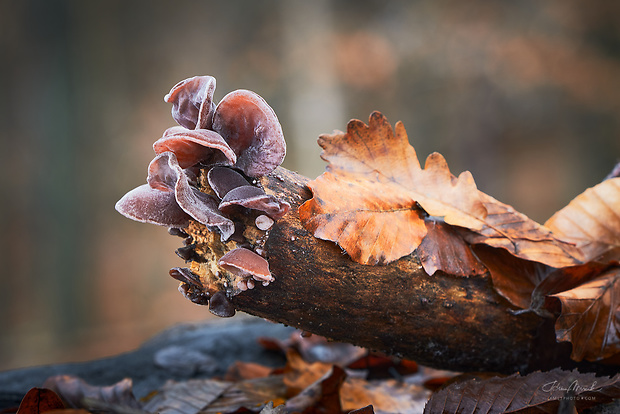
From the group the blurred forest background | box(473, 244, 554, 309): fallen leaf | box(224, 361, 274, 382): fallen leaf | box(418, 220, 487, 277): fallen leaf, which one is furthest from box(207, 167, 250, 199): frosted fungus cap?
the blurred forest background

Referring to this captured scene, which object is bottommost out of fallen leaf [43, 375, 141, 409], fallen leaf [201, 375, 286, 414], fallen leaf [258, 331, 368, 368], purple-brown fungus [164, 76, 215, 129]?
fallen leaf [258, 331, 368, 368]

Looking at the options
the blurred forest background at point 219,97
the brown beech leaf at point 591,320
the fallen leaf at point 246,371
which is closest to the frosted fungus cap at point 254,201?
the brown beech leaf at point 591,320

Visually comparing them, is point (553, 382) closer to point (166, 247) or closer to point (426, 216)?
point (426, 216)

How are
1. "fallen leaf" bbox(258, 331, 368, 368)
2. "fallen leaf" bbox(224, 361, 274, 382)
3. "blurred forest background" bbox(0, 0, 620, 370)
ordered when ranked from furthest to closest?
1. "blurred forest background" bbox(0, 0, 620, 370)
2. "fallen leaf" bbox(258, 331, 368, 368)
3. "fallen leaf" bbox(224, 361, 274, 382)

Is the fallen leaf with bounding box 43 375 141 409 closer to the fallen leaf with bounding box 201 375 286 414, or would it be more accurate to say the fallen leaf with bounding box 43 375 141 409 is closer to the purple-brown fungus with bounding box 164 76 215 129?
the fallen leaf with bounding box 201 375 286 414

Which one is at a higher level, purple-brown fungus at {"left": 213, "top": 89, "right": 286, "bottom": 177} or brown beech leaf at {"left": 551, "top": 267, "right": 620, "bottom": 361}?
purple-brown fungus at {"left": 213, "top": 89, "right": 286, "bottom": 177}

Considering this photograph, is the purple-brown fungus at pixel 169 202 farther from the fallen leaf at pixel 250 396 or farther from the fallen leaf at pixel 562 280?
the fallen leaf at pixel 562 280

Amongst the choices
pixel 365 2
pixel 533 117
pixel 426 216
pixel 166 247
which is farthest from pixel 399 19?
pixel 426 216

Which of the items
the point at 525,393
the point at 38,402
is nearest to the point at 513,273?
the point at 525,393
